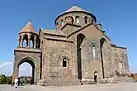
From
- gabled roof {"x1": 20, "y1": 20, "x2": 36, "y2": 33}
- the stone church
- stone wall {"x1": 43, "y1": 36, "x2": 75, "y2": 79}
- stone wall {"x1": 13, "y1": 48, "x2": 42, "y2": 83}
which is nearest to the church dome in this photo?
the stone church

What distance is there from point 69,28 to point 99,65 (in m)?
6.56

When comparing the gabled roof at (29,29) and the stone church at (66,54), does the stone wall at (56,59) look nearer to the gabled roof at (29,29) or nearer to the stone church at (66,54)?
the stone church at (66,54)

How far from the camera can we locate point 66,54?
1953 cm

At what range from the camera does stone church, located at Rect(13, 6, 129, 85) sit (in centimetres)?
1839

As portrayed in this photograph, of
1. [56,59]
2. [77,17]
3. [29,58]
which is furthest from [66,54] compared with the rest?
[77,17]

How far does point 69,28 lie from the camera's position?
21688 mm

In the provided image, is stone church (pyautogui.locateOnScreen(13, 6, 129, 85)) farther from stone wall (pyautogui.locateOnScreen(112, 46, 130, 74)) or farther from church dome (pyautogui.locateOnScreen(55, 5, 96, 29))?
stone wall (pyautogui.locateOnScreen(112, 46, 130, 74))

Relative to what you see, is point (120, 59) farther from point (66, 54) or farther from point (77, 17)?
point (66, 54)

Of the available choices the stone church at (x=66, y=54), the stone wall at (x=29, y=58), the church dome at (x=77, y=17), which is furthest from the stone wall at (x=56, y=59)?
the church dome at (x=77, y=17)

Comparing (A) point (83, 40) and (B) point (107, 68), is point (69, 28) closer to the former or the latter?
(A) point (83, 40)

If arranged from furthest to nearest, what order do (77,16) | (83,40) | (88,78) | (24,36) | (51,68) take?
(77,16) < (24,36) < (83,40) < (88,78) < (51,68)

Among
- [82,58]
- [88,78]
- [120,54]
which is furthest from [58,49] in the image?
[120,54]

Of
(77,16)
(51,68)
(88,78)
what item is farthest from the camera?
(77,16)

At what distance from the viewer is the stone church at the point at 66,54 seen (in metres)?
18.4
